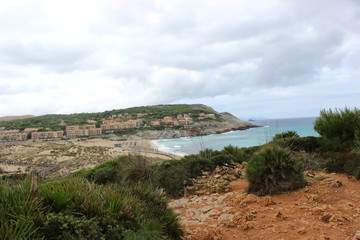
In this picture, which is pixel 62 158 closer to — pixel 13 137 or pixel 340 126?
pixel 340 126

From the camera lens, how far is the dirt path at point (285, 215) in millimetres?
4941

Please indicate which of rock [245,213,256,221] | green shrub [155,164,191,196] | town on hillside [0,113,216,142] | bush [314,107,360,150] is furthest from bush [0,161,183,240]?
town on hillside [0,113,216,142]

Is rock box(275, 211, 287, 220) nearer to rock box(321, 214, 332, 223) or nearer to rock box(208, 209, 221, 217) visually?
rock box(321, 214, 332, 223)

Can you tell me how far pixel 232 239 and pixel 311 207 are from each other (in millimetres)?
2306

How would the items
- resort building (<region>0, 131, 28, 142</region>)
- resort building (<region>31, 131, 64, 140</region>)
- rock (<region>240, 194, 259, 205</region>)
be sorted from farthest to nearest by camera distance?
resort building (<region>31, 131, 64, 140</region>), resort building (<region>0, 131, 28, 142</region>), rock (<region>240, 194, 259, 205</region>)

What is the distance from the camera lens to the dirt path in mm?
Answer: 4941

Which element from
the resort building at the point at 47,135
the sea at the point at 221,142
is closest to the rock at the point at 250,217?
the sea at the point at 221,142

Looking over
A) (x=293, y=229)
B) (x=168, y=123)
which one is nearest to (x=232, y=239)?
(x=293, y=229)

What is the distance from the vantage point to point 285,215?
587cm

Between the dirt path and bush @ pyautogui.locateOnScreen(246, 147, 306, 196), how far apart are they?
1.06 feet

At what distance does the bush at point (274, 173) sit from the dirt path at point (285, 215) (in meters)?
0.32

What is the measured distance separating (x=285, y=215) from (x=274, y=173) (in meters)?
2.30

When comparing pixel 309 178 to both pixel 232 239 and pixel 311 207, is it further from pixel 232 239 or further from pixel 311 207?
pixel 232 239

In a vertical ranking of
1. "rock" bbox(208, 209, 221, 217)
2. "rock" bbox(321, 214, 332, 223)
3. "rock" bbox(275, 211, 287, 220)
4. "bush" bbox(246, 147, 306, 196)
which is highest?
"bush" bbox(246, 147, 306, 196)
